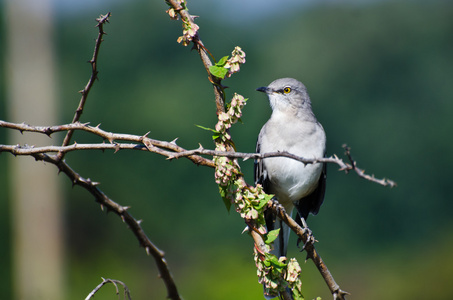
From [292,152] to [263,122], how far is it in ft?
82.8

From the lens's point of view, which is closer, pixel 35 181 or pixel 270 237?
pixel 270 237

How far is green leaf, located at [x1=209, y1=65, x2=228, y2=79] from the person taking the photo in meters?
2.71

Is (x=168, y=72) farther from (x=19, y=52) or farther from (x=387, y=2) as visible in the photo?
(x=19, y=52)

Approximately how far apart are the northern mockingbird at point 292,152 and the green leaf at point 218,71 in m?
2.25

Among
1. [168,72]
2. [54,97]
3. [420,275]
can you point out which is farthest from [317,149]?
[168,72]

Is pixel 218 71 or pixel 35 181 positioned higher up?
pixel 35 181

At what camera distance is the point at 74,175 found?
8.91ft

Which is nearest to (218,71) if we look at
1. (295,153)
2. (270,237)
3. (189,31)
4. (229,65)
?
(229,65)

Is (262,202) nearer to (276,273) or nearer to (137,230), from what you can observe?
(276,273)

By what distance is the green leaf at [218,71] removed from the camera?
2.71 meters

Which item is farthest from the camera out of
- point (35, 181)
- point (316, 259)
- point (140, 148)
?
point (35, 181)

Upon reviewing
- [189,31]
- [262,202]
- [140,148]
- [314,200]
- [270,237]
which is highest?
[314,200]

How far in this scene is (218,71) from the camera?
273 cm

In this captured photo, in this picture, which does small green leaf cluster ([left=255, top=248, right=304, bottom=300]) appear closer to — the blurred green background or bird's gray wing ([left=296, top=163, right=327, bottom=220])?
bird's gray wing ([left=296, top=163, right=327, bottom=220])
